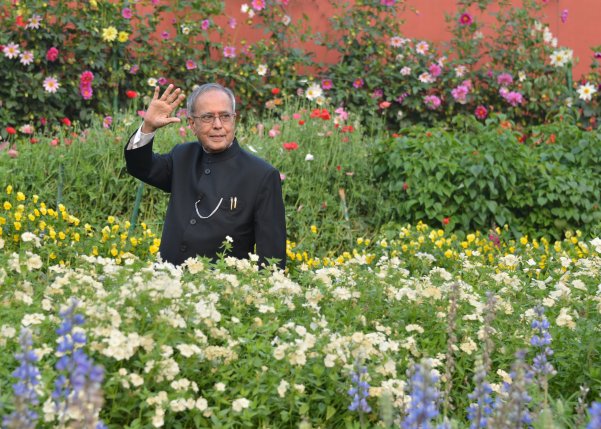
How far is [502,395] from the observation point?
2.82 meters

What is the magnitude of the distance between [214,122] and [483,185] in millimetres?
3005

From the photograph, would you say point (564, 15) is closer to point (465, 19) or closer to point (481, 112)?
point (465, 19)

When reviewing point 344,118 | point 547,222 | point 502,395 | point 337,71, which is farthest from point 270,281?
point 337,71

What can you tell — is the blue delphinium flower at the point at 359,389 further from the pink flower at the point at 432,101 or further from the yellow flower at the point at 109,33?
the pink flower at the point at 432,101

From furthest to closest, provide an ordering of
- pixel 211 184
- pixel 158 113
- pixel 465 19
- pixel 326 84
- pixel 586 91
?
pixel 465 19
pixel 586 91
pixel 326 84
pixel 211 184
pixel 158 113

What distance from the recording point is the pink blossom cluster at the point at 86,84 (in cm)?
771

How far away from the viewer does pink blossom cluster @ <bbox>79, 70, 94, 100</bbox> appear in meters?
7.71

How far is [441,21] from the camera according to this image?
945 cm

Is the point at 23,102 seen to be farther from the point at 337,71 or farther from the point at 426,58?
the point at 426,58

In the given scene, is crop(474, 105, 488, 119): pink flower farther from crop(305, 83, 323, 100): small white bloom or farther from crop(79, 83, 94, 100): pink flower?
crop(79, 83, 94, 100): pink flower

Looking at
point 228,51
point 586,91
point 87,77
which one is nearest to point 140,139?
point 87,77

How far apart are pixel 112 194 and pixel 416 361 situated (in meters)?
3.48

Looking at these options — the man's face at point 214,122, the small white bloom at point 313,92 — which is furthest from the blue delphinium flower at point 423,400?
the small white bloom at point 313,92

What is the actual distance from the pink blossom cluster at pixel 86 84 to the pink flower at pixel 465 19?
3.63m
